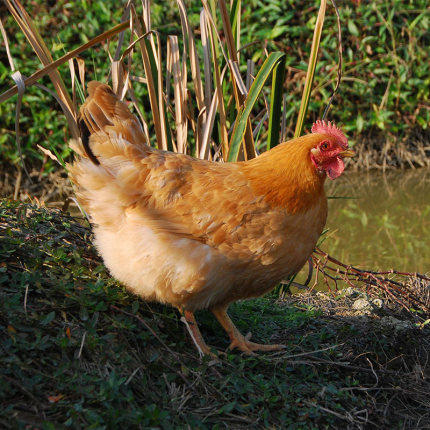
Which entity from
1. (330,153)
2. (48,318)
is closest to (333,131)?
(330,153)

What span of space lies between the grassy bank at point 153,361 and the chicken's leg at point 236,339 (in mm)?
82

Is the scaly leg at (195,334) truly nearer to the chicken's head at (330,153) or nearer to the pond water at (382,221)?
the chicken's head at (330,153)

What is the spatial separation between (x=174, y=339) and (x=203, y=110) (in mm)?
1829

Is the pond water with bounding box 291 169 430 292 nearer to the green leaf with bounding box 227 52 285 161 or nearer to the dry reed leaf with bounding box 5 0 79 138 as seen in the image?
the green leaf with bounding box 227 52 285 161

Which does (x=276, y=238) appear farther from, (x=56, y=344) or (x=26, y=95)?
(x=26, y=95)

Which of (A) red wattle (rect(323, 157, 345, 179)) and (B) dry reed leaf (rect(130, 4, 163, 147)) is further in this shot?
(B) dry reed leaf (rect(130, 4, 163, 147))

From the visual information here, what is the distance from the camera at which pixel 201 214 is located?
2678 mm

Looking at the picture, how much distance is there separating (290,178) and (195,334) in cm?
91

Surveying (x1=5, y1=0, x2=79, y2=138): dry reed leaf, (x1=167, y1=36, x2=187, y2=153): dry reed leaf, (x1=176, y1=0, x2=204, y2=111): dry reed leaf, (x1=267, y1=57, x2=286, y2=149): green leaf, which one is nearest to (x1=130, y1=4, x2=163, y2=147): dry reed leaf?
(x1=167, y1=36, x2=187, y2=153): dry reed leaf

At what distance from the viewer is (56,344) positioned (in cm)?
229

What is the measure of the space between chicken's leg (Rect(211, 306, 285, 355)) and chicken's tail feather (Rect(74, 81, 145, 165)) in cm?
102

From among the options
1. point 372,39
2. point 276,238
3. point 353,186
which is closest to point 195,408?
point 276,238

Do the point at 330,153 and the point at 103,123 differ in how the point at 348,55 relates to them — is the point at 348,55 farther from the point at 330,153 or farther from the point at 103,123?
the point at 103,123

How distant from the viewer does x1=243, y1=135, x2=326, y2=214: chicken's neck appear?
2.67 metres
